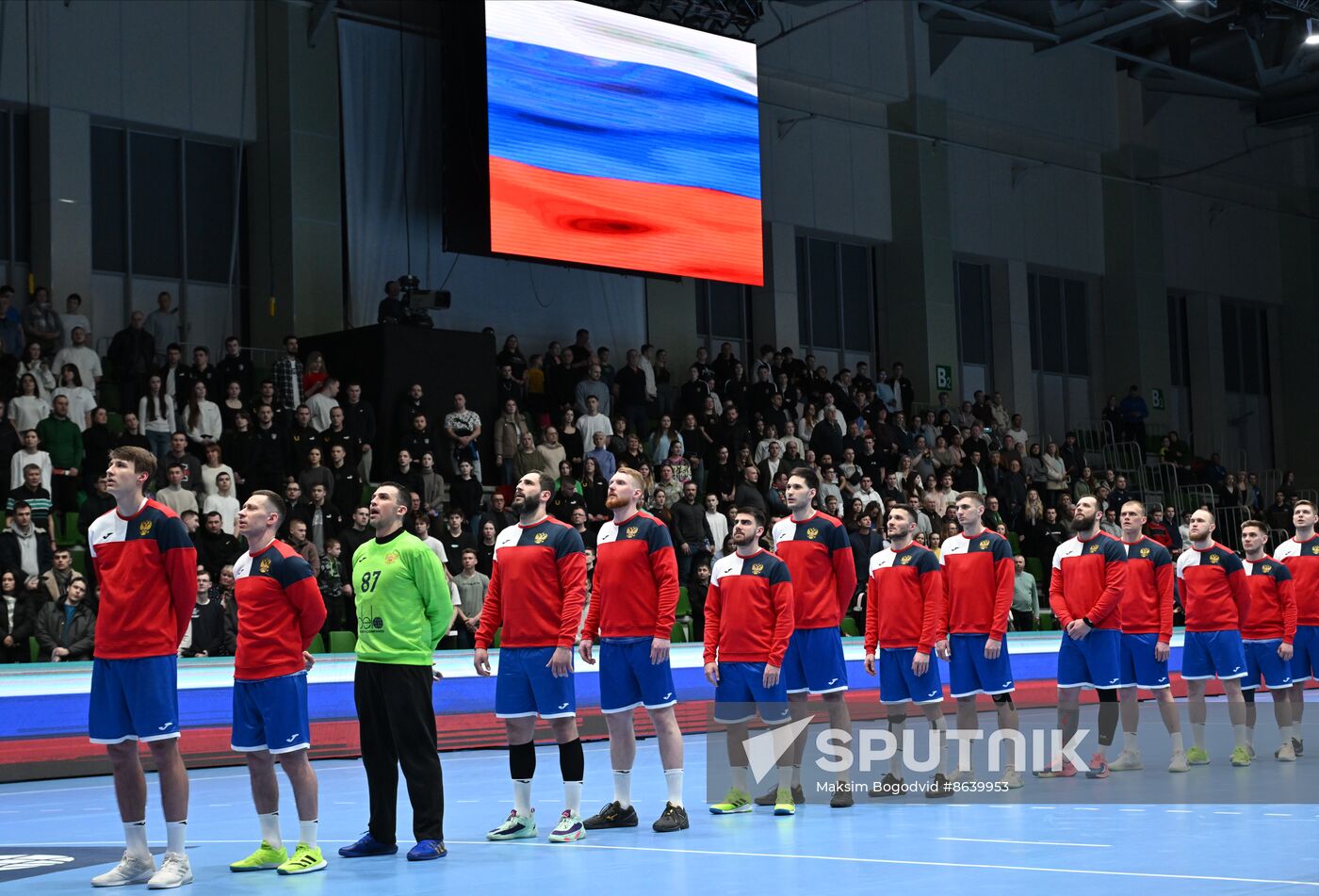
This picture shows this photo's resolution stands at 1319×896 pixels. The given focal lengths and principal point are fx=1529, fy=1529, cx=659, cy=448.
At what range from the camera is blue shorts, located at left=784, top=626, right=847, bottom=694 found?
10.6 m

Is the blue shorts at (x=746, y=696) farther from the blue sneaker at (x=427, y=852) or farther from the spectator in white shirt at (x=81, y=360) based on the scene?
the spectator in white shirt at (x=81, y=360)

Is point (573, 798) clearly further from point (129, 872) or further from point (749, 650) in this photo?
point (129, 872)

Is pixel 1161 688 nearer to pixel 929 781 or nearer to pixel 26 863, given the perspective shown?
pixel 929 781

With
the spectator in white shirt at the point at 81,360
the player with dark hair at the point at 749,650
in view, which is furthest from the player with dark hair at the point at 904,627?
the spectator in white shirt at the point at 81,360

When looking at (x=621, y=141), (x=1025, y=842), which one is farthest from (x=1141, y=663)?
(x=621, y=141)

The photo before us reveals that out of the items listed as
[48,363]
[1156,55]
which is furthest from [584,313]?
[1156,55]

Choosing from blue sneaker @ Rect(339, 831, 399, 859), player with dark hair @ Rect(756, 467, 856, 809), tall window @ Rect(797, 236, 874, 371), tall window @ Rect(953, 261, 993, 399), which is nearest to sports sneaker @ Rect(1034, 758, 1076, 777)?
player with dark hair @ Rect(756, 467, 856, 809)

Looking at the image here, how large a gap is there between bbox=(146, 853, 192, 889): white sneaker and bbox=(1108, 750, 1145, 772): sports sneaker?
7699mm

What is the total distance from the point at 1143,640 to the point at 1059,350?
2529 cm

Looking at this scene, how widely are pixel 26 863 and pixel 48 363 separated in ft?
38.4

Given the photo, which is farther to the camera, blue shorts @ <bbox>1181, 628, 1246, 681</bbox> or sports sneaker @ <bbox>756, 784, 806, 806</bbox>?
blue shorts @ <bbox>1181, 628, 1246, 681</bbox>

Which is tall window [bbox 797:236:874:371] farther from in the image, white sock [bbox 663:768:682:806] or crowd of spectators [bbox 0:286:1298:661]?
white sock [bbox 663:768:682:806]

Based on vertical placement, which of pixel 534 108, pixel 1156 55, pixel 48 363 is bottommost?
pixel 48 363

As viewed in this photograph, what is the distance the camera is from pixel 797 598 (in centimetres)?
1074
